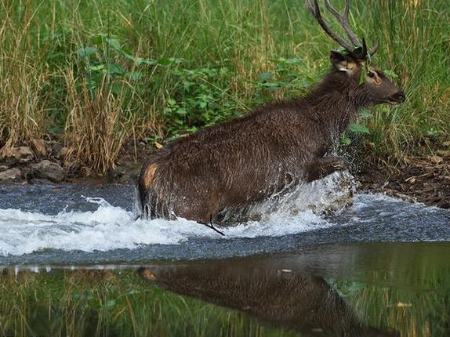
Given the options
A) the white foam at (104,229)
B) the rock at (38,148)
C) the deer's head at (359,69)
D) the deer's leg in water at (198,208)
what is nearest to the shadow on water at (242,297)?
the white foam at (104,229)

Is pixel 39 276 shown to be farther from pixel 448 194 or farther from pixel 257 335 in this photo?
pixel 448 194

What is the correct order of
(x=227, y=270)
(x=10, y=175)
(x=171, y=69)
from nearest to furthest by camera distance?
(x=227, y=270)
(x=10, y=175)
(x=171, y=69)

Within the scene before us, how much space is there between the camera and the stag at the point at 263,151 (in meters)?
9.30

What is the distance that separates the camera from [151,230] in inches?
350

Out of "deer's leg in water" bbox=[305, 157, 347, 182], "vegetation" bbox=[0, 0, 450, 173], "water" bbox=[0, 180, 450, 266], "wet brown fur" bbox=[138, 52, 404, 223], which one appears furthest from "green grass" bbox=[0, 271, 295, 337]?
"vegetation" bbox=[0, 0, 450, 173]

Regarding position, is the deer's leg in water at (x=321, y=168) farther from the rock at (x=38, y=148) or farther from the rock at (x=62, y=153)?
the rock at (x=38, y=148)

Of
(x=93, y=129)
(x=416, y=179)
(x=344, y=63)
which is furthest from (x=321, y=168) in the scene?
(x=93, y=129)

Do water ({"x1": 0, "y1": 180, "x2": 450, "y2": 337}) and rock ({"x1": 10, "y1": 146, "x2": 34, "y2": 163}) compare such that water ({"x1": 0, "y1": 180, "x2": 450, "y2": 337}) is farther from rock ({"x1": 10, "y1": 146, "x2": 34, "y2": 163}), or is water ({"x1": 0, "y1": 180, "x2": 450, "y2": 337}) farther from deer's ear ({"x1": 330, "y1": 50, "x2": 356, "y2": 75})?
deer's ear ({"x1": 330, "y1": 50, "x2": 356, "y2": 75})

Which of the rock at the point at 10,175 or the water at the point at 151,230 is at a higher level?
the water at the point at 151,230

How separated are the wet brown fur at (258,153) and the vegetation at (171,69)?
1.88ft

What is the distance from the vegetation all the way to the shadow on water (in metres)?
3.40

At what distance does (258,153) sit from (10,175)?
2.86m

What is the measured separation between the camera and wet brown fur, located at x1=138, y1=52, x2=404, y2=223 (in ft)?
30.5

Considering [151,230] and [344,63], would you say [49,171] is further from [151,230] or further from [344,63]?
[344,63]
